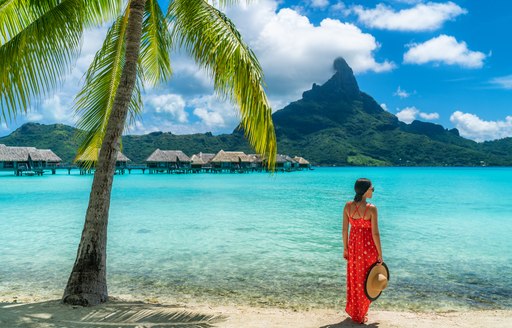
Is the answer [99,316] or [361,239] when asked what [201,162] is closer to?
[99,316]

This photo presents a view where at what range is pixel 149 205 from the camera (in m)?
22.5

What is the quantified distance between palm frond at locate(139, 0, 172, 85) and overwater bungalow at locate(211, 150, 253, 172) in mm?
62244

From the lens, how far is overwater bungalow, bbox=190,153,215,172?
70.2 metres

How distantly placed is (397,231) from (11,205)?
66.1 feet

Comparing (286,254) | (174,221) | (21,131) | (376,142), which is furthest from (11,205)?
(376,142)

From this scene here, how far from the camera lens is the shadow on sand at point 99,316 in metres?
4.09

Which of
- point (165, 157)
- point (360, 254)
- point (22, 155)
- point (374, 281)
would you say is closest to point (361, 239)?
point (360, 254)

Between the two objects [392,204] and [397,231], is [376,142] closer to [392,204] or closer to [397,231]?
[392,204]

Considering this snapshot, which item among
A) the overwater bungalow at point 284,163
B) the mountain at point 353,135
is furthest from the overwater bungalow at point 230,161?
the mountain at point 353,135

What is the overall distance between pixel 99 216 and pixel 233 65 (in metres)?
2.35

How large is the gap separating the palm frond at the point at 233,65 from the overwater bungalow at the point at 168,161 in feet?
196

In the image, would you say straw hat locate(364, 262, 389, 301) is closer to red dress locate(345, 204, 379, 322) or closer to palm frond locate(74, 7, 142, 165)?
red dress locate(345, 204, 379, 322)

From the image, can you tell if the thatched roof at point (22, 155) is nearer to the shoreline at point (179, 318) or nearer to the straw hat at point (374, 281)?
the shoreline at point (179, 318)

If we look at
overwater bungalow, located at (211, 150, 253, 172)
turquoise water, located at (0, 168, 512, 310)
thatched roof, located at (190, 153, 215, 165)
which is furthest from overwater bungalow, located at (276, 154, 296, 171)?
turquoise water, located at (0, 168, 512, 310)
